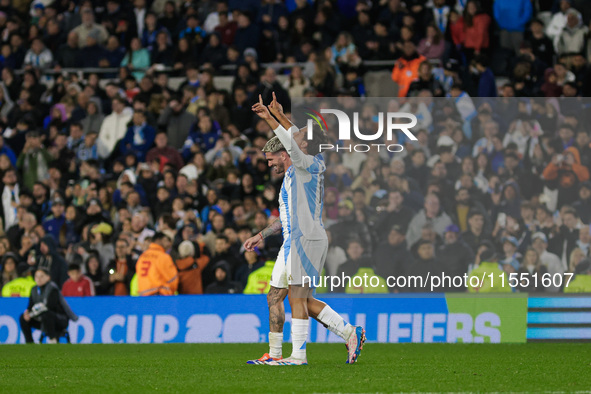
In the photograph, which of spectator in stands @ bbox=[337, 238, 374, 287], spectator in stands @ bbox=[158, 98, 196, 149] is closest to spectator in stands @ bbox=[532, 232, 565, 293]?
spectator in stands @ bbox=[337, 238, 374, 287]

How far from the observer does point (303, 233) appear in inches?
389

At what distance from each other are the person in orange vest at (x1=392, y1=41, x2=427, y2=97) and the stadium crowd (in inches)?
1.5

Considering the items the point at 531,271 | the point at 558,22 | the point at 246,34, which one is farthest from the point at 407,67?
the point at 531,271

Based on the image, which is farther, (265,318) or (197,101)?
(197,101)

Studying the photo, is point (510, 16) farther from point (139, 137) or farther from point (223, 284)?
point (223, 284)

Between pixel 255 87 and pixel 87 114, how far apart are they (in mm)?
3569

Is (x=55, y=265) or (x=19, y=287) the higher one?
(x=55, y=265)

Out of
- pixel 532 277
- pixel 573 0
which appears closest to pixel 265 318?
pixel 532 277

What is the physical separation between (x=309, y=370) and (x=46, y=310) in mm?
6613

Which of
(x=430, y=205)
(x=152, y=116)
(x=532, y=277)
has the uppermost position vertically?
(x=152, y=116)

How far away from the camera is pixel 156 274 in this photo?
50.5ft

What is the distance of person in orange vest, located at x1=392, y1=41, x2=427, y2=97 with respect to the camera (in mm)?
18234

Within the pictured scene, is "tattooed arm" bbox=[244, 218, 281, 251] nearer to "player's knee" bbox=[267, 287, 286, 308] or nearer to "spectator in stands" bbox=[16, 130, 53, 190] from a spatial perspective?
"player's knee" bbox=[267, 287, 286, 308]

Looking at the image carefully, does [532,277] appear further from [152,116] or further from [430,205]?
[152,116]
